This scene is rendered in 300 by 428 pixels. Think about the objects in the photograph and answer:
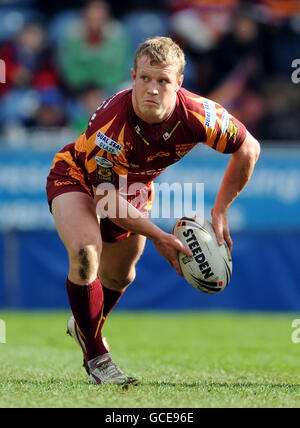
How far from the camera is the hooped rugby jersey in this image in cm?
466

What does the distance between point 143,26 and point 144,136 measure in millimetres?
9150

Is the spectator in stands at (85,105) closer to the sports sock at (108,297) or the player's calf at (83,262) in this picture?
the sports sock at (108,297)

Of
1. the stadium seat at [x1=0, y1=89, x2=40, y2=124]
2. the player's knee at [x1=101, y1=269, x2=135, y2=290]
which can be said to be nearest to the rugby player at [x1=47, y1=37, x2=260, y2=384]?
the player's knee at [x1=101, y1=269, x2=135, y2=290]

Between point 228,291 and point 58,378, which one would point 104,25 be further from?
point 58,378

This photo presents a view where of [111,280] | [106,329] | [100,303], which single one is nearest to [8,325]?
[106,329]

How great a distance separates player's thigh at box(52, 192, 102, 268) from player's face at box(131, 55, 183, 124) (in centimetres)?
74

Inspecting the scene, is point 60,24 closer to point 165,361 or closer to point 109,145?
point 165,361

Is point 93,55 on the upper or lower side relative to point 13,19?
lower

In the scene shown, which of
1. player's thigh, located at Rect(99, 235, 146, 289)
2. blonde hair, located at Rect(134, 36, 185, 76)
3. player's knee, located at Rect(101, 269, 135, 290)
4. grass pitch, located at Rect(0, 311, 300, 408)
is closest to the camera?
grass pitch, located at Rect(0, 311, 300, 408)

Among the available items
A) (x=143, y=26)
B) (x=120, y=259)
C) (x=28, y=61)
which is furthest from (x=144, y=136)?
(x=143, y=26)

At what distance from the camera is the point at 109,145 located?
15.1ft

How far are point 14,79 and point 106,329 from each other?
17.1 ft

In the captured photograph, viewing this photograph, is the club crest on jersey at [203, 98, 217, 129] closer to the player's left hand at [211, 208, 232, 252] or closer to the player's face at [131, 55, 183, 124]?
the player's face at [131, 55, 183, 124]

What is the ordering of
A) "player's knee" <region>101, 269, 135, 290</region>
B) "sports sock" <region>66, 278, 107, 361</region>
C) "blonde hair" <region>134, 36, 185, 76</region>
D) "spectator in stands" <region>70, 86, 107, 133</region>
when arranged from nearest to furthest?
"blonde hair" <region>134, 36, 185, 76</region>, "sports sock" <region>66, 278, 107, 361</region>, "player's knee" <region>101, 269, 135, 290</region>, "spectator in stands" <region>70, 86, 107, 133</region>
